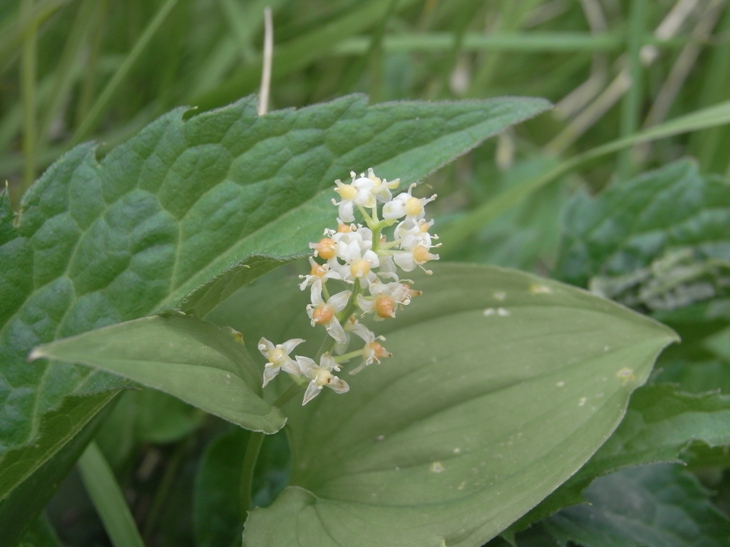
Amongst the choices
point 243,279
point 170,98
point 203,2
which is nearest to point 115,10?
point 203,2

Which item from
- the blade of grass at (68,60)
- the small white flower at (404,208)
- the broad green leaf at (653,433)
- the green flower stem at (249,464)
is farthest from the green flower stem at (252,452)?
the blade of grass at (68,60)

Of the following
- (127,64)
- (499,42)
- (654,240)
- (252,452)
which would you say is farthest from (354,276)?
(499,42)

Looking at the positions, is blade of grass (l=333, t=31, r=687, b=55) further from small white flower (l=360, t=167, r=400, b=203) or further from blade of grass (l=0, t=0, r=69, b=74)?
small white flower (l=360, t=167, r=400, b=203)

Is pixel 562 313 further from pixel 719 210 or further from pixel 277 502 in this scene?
pixel 719 210

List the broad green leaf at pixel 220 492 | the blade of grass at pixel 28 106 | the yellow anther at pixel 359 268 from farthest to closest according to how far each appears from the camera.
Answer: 1. the blade of grass at pixel 28 106
2. the broad green leaf at pixel 220 492
3. the yellow anther at pixel 359 268

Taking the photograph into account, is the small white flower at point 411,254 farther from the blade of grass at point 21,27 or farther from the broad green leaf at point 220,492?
the blade of grass at point 21,27

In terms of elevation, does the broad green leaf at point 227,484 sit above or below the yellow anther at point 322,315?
below
